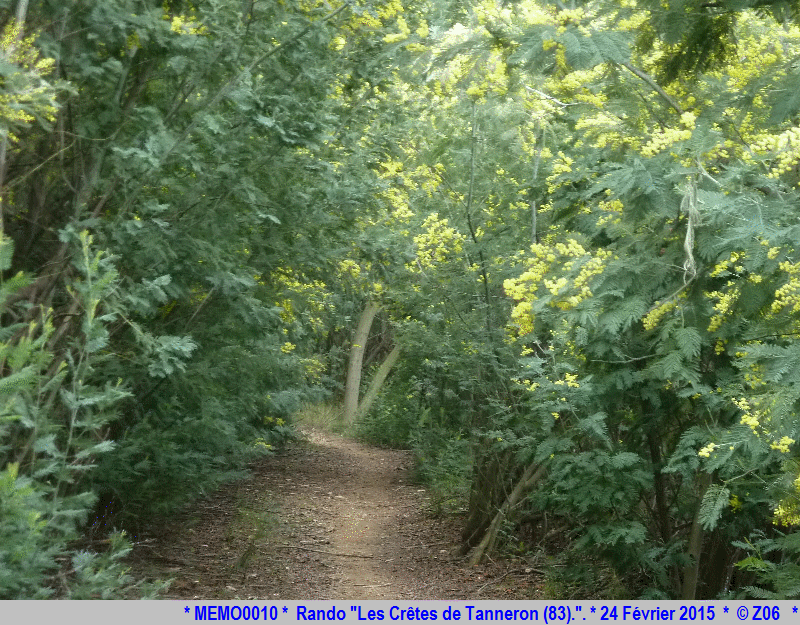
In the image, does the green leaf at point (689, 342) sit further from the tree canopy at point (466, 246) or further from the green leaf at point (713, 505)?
the green leaf at point (713, 505)

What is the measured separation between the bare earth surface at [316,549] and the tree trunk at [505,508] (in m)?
A: 0.22

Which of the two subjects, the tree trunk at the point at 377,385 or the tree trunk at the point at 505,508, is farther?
the tree trunk at the point at 377,385

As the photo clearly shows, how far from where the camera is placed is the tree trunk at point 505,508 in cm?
908

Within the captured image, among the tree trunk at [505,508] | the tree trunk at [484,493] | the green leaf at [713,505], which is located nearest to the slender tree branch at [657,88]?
the green leaf at [713,505]

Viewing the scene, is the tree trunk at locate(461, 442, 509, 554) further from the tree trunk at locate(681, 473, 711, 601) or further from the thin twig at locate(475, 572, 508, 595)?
the tree trunk at locate(681, 473, 711, 601)

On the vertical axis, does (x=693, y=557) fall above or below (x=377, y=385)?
below

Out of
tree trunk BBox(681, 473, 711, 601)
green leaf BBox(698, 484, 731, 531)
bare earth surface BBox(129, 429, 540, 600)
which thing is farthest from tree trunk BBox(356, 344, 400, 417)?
green leaf BBox(698, 484, 731, 531)

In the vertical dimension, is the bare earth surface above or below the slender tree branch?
below

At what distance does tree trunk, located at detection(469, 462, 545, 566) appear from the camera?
908cm

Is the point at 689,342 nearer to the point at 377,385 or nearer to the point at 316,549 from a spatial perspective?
the point at 316,549

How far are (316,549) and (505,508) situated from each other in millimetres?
2366

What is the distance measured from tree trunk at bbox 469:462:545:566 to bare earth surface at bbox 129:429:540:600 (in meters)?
0.22

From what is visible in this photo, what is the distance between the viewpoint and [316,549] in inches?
397

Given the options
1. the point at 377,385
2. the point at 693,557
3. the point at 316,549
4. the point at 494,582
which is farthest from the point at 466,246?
the point at 377,385
